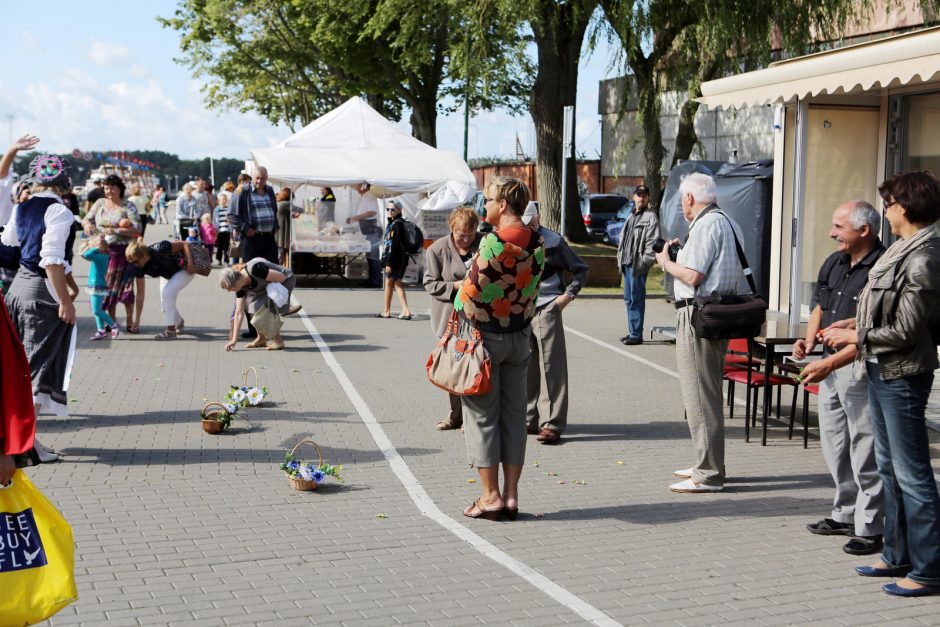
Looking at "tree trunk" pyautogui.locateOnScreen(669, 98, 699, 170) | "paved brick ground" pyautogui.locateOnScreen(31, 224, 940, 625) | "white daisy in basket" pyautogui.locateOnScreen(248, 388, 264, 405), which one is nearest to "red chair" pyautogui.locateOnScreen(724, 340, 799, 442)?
"paved brick ground" pyautogui.locateOnScreen(31, 224, 940, 625)

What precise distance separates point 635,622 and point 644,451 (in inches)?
142

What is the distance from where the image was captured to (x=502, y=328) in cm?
641

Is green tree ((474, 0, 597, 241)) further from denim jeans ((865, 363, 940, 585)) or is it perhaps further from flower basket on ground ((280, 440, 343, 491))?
denim jeans ((865, 363, 940, 585))

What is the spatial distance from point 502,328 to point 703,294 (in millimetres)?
1357

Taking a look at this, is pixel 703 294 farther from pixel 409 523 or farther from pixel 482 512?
pixel 409 523

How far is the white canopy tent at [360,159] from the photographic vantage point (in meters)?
21.2

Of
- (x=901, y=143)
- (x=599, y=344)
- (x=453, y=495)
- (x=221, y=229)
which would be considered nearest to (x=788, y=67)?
(x=901, y=143)

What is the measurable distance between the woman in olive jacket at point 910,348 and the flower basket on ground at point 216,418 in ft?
16.7

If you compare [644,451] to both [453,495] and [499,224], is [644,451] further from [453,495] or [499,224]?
[499,224]

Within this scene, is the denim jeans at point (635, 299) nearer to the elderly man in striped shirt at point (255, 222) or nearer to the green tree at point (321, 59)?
the elderly man in striped shirt at point (255, 222)

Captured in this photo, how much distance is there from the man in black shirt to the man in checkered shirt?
2.08 feet

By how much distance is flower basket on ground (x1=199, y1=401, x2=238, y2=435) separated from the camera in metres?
8.73

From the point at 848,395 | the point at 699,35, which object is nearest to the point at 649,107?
the point at 699,35

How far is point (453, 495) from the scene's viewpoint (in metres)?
7.07
